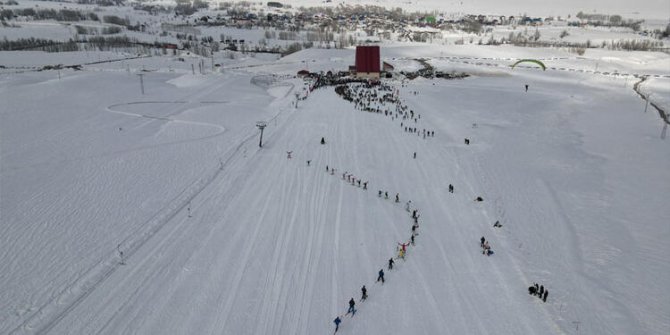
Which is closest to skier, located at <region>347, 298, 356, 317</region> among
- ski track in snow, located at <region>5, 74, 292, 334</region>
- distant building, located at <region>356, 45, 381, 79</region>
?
ski track in snow, located at <region>5, 74, 292, 334</region>

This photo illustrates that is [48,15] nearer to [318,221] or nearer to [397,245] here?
[318,221]

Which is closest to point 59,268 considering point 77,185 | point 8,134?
point 77,185

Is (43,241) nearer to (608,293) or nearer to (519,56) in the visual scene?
(608,293)

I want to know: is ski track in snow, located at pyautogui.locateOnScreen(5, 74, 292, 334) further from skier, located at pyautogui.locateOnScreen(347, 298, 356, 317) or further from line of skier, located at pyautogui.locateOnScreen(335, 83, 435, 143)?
line of skier, located at pyautogui.locateOnScreen(335, 83, 435, 143)

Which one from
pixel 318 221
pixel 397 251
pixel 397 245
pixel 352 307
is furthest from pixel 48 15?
pixel 352 307

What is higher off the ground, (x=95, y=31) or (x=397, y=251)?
(x=95, y=31)
